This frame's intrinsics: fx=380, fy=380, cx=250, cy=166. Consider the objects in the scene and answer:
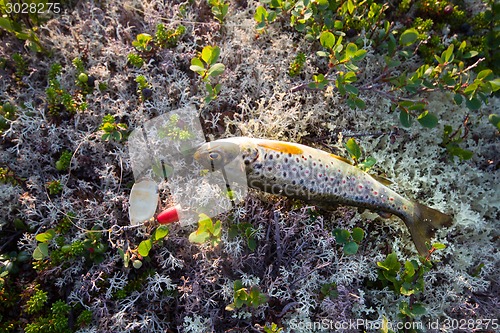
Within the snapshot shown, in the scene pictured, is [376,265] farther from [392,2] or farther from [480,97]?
[392,2]

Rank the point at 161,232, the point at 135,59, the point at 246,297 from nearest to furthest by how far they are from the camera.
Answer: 1. the point at 246,297
2. the point at 161,232
3. the point at 135,59

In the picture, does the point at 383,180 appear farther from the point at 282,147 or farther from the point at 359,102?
the point at 282,147

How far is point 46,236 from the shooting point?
238 cm

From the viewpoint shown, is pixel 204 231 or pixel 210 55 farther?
pixel 210 55

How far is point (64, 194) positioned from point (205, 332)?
1.31 m

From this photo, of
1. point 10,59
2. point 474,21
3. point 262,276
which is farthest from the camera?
point 474,21

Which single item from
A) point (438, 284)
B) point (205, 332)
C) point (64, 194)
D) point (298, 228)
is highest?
point (64, 194)

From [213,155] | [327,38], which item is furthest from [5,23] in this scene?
[327,38]

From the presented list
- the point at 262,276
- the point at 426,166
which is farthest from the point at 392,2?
the point at 262,276

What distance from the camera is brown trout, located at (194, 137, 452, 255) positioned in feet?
7.83

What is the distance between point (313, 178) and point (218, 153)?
24.9 inches

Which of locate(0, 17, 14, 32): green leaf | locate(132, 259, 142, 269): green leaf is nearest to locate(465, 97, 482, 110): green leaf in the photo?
locate(132, 259, 142, 269): green leaf

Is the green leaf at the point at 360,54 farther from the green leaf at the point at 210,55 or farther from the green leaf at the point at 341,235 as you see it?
the green leaf at the point at 341,235

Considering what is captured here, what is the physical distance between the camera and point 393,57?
119 inches
